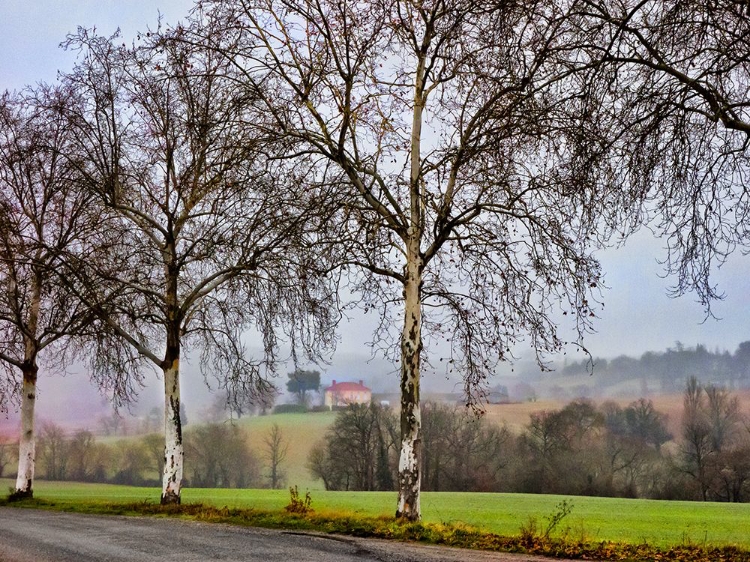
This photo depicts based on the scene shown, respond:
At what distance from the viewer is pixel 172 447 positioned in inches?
751

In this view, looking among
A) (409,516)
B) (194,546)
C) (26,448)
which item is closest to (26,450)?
(26,448)

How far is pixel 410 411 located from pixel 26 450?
18.1m

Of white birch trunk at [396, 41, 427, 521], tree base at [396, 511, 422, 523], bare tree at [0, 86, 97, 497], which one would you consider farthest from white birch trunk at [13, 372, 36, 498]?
tree base at [396, 511, 422, 523]

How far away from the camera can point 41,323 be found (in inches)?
1023

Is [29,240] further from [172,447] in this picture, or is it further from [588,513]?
[588,513]

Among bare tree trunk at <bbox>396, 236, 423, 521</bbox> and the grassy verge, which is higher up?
bare tree trunk at <bbox>396, 236, 423, 521</bbox>

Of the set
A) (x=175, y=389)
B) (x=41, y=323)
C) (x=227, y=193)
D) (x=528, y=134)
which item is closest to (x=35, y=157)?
(x=41, y=323)

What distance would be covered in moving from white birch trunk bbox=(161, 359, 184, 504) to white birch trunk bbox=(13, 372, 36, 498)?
9.26m

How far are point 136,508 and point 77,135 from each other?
414 inches

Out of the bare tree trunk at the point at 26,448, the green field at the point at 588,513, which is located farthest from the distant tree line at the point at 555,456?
the bare tree trunk at the point at 26,448

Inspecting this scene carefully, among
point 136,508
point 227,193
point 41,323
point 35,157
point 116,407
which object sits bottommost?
point 136,508

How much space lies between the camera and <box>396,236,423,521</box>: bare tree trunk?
13.6 metres

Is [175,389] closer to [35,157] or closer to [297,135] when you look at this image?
[297,135]

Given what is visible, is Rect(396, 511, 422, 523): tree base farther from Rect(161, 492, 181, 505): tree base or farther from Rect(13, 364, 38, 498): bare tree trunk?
Rect(13, 364, 38, 498): bare tree trunk
